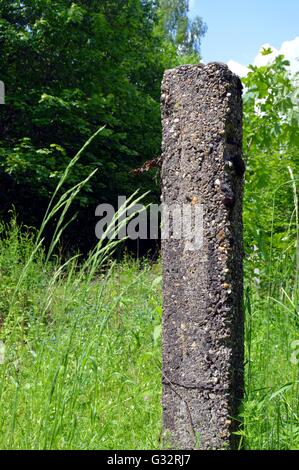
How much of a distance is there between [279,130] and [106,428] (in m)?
2.75

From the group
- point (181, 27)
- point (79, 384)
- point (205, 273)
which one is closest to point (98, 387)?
point (79, 384)

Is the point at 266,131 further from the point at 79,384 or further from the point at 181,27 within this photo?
the point at 181,27

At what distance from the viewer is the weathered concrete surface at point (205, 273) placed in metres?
2.25

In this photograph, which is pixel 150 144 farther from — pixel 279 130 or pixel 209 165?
pixel 209 165

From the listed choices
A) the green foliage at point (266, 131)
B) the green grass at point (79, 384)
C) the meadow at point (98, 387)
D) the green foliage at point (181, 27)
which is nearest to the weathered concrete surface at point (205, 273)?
the meadow at point (98, 387)

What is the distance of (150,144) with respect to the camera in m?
15.2

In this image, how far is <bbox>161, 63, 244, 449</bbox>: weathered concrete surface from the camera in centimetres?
225

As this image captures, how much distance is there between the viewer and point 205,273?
7.42 feet

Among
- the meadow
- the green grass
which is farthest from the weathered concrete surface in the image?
the green grass

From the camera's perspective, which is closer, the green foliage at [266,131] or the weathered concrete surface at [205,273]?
the weathered concrete surface at [205,273]

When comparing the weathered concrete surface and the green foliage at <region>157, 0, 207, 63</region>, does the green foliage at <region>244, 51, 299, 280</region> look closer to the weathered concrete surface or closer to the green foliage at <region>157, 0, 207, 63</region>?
the weathered concrete surface

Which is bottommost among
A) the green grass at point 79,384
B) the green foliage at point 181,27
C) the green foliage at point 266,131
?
the green grass at point 79,384

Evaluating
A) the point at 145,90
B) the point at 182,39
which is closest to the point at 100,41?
the point at 145,90

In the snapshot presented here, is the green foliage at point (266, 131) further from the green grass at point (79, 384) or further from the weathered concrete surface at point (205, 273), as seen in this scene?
the weathered concrete surface at point (205, 273)
